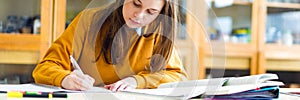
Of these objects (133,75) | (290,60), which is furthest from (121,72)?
(290,60)

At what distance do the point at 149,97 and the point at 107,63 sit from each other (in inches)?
7.5

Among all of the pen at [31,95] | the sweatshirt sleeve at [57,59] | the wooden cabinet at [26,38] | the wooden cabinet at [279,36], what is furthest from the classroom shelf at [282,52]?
the pen at [31,95]

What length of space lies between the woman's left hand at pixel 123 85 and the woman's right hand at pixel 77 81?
48 millimetres

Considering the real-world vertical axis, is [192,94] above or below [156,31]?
below

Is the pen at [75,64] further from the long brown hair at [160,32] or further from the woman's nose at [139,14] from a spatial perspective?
the woman's nose at [139,14]

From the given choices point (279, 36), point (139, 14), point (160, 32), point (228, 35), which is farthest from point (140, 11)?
point (279, 36)

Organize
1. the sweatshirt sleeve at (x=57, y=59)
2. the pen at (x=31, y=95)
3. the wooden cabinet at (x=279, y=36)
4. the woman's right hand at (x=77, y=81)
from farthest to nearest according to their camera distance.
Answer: the wooden cabinet at (x=279, y=36)
the sweatshirt sleeve at (x=57, y=59)
the woman's right hand at (x=77, y=81)
the pen at (x=31, y=95)

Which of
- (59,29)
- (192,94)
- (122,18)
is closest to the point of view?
(192,94)

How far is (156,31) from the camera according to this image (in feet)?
2.75

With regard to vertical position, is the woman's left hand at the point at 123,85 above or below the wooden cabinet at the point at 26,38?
below

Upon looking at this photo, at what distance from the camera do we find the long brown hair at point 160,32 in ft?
2.64

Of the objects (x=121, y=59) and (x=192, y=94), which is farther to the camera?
(x=121, y=59)

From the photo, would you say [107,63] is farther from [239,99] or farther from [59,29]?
[59,29]

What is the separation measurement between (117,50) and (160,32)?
9cm
